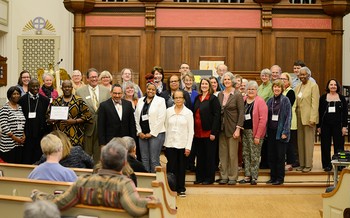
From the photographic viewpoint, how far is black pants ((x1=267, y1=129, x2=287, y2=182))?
7941 millimetres

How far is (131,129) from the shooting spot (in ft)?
24.6

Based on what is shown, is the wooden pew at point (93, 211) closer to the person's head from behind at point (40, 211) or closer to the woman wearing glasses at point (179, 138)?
the person's head from behind at point (40, 211)

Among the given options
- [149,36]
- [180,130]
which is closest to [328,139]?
[180,130]

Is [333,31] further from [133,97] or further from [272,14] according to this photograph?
[133,97]

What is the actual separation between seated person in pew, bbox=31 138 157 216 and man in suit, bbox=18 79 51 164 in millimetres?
3909

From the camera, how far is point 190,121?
7.61 meters

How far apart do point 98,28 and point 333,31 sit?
16.4 ft

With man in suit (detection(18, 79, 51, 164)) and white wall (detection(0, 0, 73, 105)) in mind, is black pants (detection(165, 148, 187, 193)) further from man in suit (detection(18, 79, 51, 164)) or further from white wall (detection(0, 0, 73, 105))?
white wall (detection(0, 0, 73, 105))

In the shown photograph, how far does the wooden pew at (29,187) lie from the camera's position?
4.32 m

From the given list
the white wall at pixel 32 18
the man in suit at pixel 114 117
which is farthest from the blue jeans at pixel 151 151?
the white wall at pixel 32 18

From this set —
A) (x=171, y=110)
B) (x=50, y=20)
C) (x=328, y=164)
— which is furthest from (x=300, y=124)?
(x=50, y=20)

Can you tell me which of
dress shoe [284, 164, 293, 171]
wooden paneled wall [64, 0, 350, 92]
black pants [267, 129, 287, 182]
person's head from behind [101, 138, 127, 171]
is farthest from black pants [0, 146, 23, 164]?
wooden paneled wall [64, 0, 350, 92]

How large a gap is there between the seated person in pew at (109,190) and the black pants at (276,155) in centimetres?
445

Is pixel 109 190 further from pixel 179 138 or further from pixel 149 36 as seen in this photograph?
pixel 149 36
